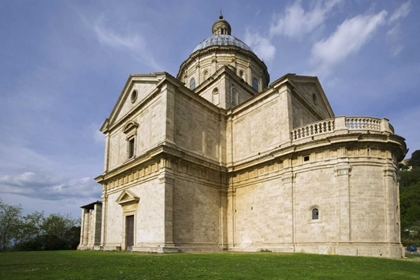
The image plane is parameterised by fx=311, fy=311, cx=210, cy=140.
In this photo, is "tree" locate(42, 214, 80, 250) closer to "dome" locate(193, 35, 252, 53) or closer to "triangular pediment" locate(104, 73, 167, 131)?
"triangular pediment" locate(104, 73, 167, 131)

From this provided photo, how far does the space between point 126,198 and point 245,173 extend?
852 cm

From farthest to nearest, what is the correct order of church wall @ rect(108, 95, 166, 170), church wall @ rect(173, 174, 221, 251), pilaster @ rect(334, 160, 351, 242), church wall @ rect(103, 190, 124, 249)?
church wall @ rect(103, 190, 124, 249)
church wall @ rect(108, 95, 166, 170)
church wall @ rect(173, 174, 221, 251)
pilaster @ rect(334, 160, 351, 242)

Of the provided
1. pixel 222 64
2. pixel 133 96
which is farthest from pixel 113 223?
pixel 222 64

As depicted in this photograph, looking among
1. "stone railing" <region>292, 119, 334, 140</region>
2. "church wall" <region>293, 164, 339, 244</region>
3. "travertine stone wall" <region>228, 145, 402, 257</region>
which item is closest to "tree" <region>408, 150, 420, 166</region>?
"travertine stone wall" <region>228, 145, 402, 257</region>

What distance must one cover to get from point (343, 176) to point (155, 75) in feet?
43.9

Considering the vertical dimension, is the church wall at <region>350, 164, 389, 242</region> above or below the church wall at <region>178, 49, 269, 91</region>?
below

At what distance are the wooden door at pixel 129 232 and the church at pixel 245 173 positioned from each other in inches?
2.7

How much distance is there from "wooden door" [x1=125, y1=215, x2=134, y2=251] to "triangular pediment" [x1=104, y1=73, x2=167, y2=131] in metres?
8.06

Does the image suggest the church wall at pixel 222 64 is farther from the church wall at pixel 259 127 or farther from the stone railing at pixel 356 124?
the stone railing at pixel 356 124

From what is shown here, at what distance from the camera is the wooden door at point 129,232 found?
21145 millimetres

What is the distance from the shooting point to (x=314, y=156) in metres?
18.0

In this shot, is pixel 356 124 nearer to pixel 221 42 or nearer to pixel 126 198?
pixel 126 198

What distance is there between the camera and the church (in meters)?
16.6

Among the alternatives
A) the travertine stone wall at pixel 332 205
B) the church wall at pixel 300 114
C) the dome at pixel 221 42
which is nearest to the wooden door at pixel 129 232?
the travertine stone wall at pixel 332 205
